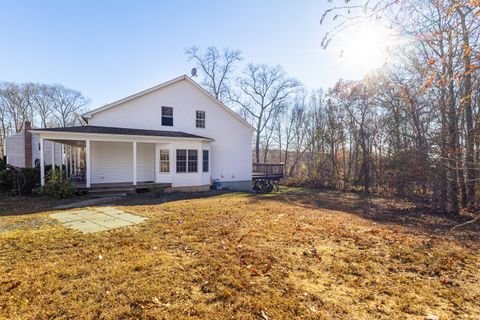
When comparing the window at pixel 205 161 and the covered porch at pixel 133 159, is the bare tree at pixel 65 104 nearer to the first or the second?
the covered porch at pixel 133 159

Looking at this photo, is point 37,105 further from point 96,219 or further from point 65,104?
point 96,219

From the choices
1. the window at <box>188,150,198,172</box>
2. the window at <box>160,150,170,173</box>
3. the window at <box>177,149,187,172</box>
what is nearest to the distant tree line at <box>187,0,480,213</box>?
the window at <box>188,150,198,172</box>

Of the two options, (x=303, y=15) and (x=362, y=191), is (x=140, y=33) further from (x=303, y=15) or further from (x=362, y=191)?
(x=362, y=191)

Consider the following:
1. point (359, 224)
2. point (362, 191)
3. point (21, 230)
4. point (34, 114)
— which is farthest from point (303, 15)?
point (34, 114)

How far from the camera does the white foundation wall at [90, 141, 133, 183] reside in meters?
13.5

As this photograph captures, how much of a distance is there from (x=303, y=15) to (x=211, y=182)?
1379 centimetres

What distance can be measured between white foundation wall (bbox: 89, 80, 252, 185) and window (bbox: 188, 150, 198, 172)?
42cm

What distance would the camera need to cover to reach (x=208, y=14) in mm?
12078

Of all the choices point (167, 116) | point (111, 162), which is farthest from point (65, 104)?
point (111, 162)

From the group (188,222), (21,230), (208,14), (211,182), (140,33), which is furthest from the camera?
(211,182)

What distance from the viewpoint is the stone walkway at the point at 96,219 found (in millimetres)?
6074

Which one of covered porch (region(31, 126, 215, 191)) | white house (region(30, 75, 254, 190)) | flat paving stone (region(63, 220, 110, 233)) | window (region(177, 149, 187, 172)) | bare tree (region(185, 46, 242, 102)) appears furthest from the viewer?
bare tree (region(185, 46, 242, 102))

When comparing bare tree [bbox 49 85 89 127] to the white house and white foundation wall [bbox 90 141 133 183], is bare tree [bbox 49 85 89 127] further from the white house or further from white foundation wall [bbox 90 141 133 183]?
white foundation wall [bbox 90 141 133 183]

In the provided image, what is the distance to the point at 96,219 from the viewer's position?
22.7ft
